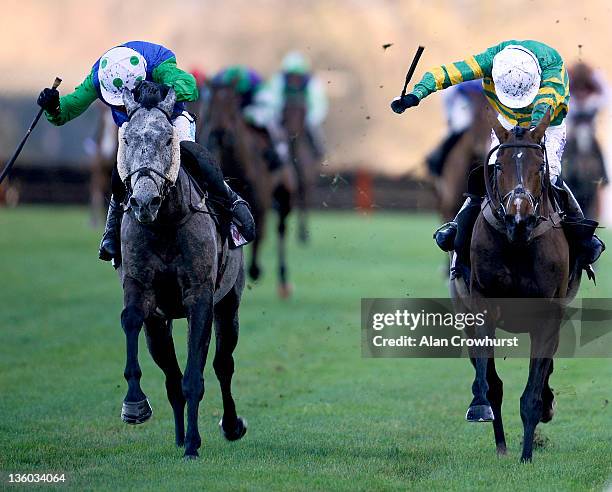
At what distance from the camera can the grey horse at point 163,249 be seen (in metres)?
7.64

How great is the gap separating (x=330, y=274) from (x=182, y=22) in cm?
2342

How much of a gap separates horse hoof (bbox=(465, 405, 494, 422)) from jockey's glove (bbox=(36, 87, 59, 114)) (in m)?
3.16

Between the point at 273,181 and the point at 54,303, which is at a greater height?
the point at 273,181

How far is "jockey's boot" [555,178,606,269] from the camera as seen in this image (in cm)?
859

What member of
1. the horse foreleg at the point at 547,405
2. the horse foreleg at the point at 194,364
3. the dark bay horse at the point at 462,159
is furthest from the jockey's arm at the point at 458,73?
the dark bay horse at the point at 462,159

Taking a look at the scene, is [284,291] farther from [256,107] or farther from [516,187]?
[516,187]

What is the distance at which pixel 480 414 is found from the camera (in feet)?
26.8

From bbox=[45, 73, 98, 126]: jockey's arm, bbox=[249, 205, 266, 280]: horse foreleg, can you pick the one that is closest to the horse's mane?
bbox=[45, 73, 98, 126]: jockey's arm

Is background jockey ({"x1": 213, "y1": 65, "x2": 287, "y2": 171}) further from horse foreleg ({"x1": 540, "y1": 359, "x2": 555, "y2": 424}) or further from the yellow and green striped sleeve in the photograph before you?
horse foreleg ({"x1": 540, "y1": 359, "x2": 555, "y2": 424})

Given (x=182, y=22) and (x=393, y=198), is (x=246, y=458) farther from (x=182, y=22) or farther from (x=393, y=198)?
(x=182, y=22)

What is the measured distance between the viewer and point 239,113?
17.2 meters

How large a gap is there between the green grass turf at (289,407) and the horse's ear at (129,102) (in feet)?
6.60

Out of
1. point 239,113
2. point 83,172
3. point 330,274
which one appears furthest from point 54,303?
point 83,172

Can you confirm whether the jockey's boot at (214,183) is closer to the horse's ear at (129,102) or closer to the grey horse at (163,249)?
the grey horse at (163,249)
